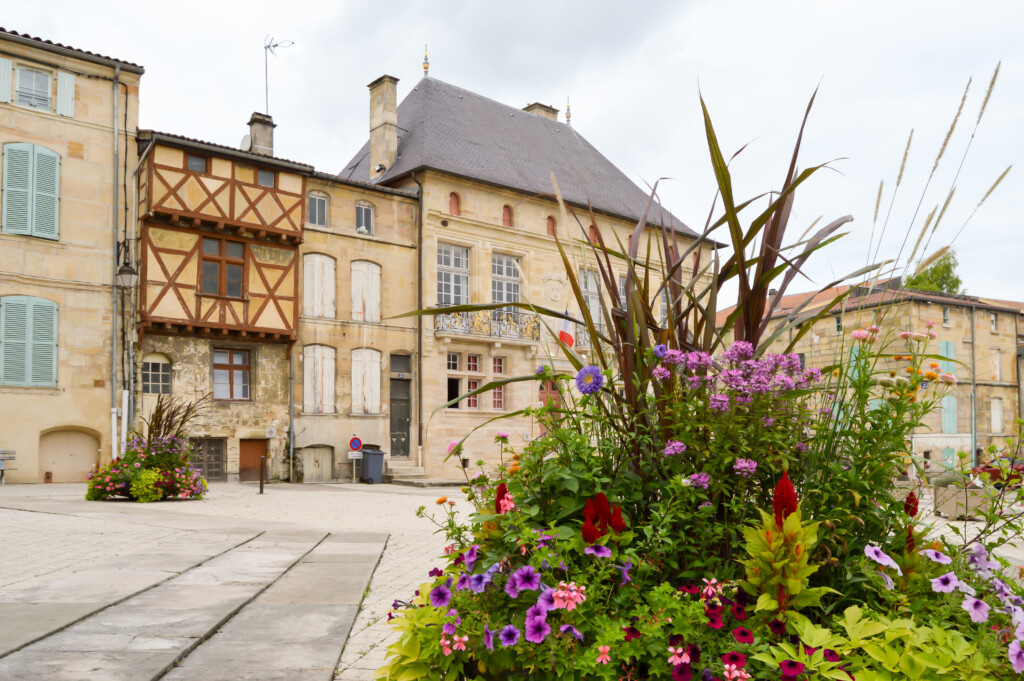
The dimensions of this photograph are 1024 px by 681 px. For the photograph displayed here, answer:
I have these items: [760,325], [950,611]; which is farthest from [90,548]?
[950,611]

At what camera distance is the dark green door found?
21625 millimetres

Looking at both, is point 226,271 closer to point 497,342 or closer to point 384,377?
point 384,377

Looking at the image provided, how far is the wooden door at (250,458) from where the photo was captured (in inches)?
744

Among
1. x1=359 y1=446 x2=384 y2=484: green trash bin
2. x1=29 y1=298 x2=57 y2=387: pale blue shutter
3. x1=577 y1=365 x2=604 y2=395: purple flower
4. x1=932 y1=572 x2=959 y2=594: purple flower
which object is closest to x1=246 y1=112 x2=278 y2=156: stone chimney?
x1=29 y1=298 x2=57 y2=387: pale blue shutter

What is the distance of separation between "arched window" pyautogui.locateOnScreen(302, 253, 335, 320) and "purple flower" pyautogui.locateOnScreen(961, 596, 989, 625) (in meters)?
18.8

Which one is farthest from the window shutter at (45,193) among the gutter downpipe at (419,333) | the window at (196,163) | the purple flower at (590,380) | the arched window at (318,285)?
the purple flower at (590,380)

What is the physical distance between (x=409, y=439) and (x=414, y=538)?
545 inches

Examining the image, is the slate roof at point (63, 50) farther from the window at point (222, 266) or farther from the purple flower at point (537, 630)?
the purple flower at point (537, 630)

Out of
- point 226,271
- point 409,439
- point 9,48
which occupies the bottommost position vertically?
point 409,439

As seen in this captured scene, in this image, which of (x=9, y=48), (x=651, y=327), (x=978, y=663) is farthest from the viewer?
(x=9, y=48)

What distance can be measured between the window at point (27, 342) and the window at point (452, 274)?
30.9 feet

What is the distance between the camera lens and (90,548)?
20.8 feet

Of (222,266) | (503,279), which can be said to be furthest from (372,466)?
(503,279)

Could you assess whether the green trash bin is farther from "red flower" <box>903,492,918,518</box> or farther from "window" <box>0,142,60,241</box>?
"red flower" <box>903,492,918,518</box>
